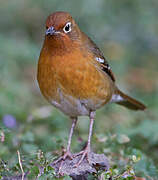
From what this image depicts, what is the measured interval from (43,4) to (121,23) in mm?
2032

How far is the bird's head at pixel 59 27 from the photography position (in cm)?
479

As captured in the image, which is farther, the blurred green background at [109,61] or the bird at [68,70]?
the blurred green background at [109,61]

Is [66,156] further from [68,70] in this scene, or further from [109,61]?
[109,61]

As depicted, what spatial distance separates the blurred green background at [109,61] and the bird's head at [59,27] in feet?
4.07

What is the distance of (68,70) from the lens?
493 centimetres

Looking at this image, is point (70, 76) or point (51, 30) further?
point (70, 76)

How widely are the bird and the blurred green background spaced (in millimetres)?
522

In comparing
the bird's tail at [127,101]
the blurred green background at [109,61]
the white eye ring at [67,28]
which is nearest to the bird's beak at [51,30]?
the white eye ring at [67,28]

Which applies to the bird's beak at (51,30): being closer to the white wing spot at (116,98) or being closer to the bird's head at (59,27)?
the bird's head at (59,27)

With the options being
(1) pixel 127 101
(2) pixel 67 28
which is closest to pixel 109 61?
(1) pixel 127 101

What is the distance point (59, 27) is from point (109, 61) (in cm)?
553

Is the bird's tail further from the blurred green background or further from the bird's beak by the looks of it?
the bird's beak

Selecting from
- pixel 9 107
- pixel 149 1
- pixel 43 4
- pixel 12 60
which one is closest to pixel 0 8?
pixel 43 4

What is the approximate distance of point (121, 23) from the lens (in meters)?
11.1
